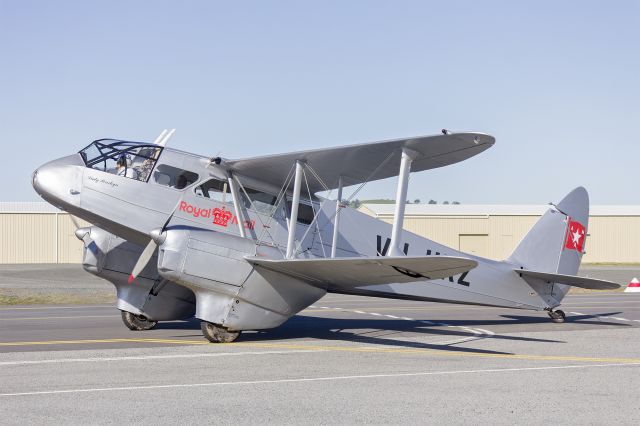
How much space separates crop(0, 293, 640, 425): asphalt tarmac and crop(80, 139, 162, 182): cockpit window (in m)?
3.23

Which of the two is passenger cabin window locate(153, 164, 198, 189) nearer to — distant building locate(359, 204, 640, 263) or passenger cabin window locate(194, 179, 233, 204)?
passenger cabin window locate(194, 179, 233, 204)

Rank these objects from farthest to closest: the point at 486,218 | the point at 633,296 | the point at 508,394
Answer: the point at 486,218, the point at 633,296, the point at 508,394

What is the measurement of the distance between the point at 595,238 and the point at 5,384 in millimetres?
60404

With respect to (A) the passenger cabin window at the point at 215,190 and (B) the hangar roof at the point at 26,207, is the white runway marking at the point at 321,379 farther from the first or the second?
(B) the hangar roof at the point at 26,207

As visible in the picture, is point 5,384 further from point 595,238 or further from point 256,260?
point 595,238

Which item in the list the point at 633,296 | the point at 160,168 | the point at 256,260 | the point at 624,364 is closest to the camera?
the point at 624,364

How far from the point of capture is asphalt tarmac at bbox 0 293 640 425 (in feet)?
27.4

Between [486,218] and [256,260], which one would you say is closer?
[256,260]

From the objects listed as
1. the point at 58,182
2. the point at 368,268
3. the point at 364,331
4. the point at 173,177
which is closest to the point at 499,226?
the point at 364,331

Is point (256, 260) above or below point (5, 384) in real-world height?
above

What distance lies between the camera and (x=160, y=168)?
15.0 meters

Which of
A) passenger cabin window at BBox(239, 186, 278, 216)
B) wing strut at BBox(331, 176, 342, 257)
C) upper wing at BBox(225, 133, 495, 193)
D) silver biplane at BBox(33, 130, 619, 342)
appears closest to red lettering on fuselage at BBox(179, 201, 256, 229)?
silver biplane at BBox(33, 130, 619, 342)

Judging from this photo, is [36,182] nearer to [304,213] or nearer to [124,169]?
[124,169]

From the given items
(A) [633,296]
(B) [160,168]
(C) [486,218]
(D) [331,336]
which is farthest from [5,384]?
(C) [486,218]
